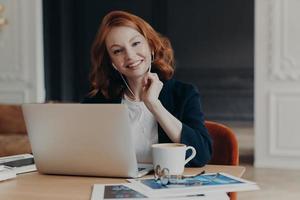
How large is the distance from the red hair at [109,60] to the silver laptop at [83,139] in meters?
0.39

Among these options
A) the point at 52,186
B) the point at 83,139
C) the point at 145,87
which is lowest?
the point at 52,186

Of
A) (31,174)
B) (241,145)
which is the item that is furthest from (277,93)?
(31,174)

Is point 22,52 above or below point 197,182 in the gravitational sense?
above

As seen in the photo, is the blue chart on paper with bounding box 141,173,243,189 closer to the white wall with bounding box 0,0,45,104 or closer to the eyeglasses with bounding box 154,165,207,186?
the eyeglasses with bounding box 154,165,207,186

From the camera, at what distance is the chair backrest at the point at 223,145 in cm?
164

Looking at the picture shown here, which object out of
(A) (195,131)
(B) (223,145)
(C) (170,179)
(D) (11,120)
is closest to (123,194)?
(C) (170,179)

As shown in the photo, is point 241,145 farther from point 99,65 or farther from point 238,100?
point 99,65

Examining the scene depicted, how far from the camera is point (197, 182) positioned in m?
1.21

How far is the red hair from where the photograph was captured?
1584 mm

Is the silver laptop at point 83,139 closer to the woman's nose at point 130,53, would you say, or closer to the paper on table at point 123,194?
the paper on table at point 123,194

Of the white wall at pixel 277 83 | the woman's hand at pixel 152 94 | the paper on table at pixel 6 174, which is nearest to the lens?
the paper on table at pixel 6 174

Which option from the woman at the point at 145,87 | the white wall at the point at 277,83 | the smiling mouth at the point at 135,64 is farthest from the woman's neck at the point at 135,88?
the white wall at the point at 277,83

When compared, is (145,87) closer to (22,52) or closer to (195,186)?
(195,186)

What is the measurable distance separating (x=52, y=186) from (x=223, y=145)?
2.05 ft
